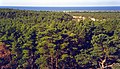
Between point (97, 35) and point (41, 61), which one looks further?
point (97, 35)

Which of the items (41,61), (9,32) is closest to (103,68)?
(41,61)

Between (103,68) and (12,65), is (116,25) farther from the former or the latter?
(12,65)

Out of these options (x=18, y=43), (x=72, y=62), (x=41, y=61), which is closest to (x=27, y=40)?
(x=18, y=43)

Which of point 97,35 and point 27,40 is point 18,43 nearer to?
point 27,40

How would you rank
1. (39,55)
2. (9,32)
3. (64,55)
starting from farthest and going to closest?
(9,32) < (39,55) < (64,55)

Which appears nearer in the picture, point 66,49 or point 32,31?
point 66,49

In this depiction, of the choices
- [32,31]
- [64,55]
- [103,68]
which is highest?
[32,31]

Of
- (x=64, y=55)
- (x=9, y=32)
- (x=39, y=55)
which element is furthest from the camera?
(x=9, y=32)

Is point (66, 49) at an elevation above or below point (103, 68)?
above

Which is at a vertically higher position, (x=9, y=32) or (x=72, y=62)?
(x=9, y=32)

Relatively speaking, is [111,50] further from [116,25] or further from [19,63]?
[19,63]
